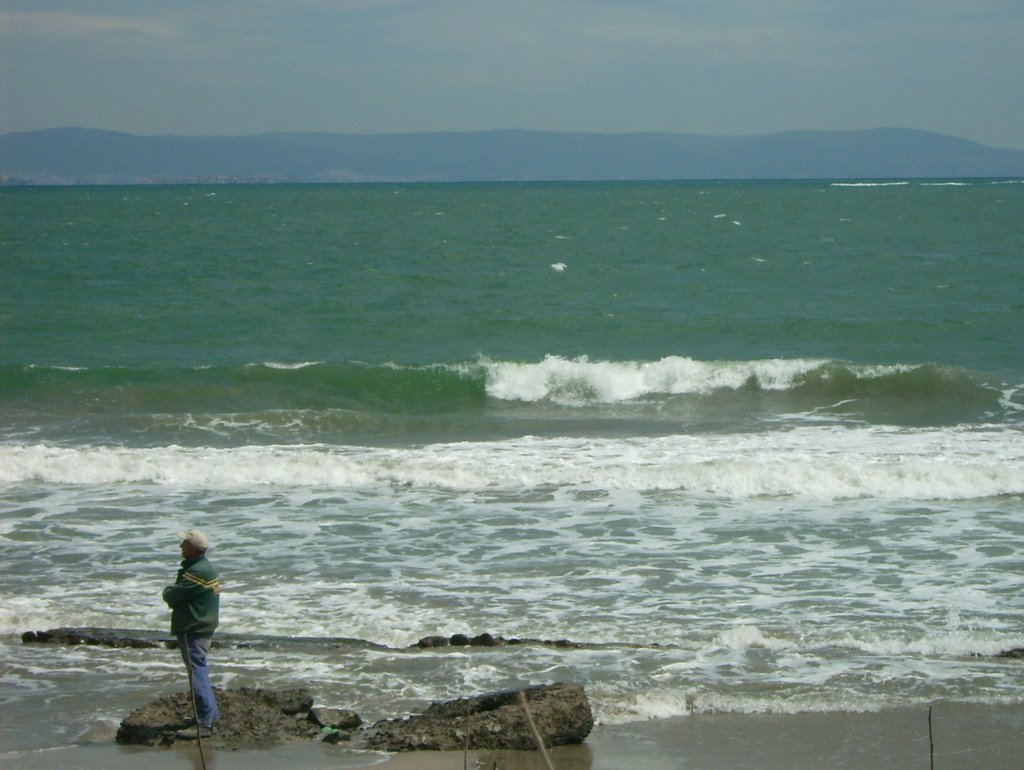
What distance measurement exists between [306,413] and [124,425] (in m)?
2.82

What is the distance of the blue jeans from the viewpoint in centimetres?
764

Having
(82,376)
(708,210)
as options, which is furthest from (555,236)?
(82,376)

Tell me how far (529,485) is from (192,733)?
26.1 ft

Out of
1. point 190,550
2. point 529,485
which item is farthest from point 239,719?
point 529,485

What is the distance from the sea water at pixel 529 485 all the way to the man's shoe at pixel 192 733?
725 mm

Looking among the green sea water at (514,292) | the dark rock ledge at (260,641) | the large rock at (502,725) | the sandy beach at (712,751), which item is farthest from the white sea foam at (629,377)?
the large rock at (502,725)

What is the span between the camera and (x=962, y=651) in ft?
30.1

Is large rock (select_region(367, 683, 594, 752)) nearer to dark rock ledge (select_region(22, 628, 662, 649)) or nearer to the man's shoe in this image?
the man's shoe

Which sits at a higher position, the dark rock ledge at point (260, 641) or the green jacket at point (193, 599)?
the green jacket at point (193, 599)

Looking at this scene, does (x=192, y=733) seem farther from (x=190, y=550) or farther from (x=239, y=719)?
(x=190, y=550)

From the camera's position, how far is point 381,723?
25.3 feet

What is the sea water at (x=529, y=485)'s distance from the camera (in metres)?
8.98

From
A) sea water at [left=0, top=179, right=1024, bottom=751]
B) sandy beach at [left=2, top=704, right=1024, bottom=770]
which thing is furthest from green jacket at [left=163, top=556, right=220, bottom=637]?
sea water at [left=0, top=179, right=1024, bottom=751]

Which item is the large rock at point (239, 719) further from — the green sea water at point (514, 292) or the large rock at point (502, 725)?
the green sea water at point (514, 292)
